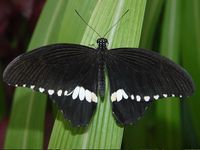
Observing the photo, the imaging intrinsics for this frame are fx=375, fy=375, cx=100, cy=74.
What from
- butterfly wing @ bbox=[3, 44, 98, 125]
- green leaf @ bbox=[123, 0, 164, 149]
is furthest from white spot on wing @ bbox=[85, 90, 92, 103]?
green leaf @ bbox=[123, 0, 164, 149]

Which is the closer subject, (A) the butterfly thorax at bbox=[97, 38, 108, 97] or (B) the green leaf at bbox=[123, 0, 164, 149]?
(A) the butterfly thorax at bbox=[97, 38, 108, 97]

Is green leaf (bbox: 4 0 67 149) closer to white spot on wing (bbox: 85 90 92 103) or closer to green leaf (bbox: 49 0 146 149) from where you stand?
green leaf (bbox: 49 0 146 149)

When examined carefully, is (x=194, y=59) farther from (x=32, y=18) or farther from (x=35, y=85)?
(x=32, y=18)

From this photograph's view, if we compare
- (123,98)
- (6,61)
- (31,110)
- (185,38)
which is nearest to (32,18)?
(6,61)

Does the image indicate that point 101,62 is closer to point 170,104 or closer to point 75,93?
point 75,93

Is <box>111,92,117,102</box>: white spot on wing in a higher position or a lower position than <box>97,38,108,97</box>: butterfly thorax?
lower

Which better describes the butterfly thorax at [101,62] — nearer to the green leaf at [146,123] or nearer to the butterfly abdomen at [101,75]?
the butterfly abdomen at [101,75]

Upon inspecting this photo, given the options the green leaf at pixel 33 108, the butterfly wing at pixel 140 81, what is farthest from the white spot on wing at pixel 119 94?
the green leaf at pixel 33 108
